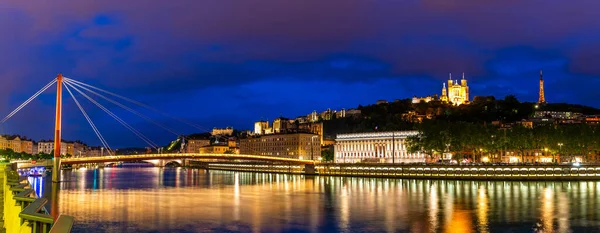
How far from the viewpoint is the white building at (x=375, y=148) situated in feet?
289

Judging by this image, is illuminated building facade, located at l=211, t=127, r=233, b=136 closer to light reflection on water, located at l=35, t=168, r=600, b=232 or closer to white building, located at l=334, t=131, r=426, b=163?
white building, located at l=334, t=131, r=426, b=163

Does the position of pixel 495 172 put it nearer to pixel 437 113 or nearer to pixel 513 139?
pixel 513 139

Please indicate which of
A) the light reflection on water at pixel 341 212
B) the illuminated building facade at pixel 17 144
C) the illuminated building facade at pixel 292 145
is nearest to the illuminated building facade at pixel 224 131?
the illuminated building facade at pixel 17 144

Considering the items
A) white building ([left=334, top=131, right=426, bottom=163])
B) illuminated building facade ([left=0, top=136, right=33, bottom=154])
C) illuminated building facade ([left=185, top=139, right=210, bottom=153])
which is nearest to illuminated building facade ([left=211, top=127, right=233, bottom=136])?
illuminated building facade ([left=185, top=139, right=210, bottom=153])

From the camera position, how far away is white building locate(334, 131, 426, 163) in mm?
87950

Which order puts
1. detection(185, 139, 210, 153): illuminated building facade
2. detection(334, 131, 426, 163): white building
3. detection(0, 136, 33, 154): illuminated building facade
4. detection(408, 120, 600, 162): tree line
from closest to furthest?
detection(408, 120, 600, 162): tree line
detection(334, 131, 426, 163): white building
detection(0, 136, 33, 154): illuminated building facade
detection(185, 139, 210, 153): illuminated building facade

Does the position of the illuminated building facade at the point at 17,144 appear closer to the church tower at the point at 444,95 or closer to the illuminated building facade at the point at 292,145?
the illuminated building facade at the point at 292,145

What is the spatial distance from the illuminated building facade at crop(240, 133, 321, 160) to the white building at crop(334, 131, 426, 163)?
5.73m

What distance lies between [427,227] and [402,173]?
39864 mm

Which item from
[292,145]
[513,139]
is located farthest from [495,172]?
[292,145]

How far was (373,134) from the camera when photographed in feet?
305

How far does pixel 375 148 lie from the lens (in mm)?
91875

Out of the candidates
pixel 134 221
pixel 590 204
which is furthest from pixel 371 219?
pixel 590 204

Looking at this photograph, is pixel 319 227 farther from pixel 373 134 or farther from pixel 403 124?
pixel 403 124
